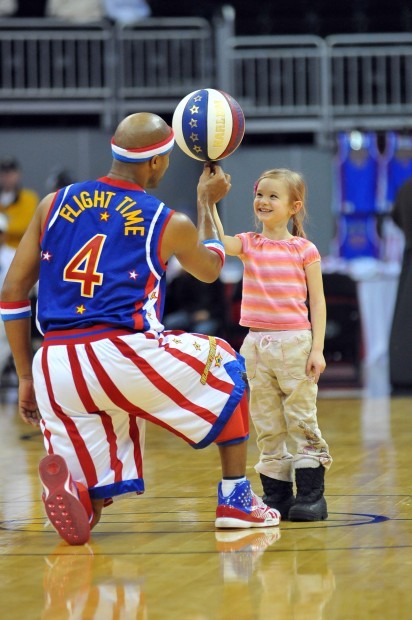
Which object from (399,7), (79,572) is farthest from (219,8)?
(79,572)

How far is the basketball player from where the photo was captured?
4.14 metres

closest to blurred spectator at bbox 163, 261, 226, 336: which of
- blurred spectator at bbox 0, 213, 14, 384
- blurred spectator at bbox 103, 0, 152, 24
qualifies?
blurred spectator at bbox 0, 213, 14, 384

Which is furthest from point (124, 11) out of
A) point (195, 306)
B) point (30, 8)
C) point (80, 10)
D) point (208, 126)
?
point (208, 126)

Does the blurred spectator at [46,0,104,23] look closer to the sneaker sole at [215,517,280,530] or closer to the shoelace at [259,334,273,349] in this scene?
the shoelace at [259,334,273,349]

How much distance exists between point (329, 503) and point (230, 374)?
2.85ft

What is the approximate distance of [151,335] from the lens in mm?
4199

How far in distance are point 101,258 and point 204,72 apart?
11254 mm

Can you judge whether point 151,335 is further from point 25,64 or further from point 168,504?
point 25,64

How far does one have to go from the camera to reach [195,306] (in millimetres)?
11414

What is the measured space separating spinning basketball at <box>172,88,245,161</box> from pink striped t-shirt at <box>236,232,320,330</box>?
417 millimetres

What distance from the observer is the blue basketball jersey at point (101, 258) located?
13.6 ft

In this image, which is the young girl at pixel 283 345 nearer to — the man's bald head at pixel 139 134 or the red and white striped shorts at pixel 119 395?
the red and white striped shorts at pixel 119 395

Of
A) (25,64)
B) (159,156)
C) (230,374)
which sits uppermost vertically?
(25,64)

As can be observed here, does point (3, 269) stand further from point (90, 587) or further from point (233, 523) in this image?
point (90, 587)
